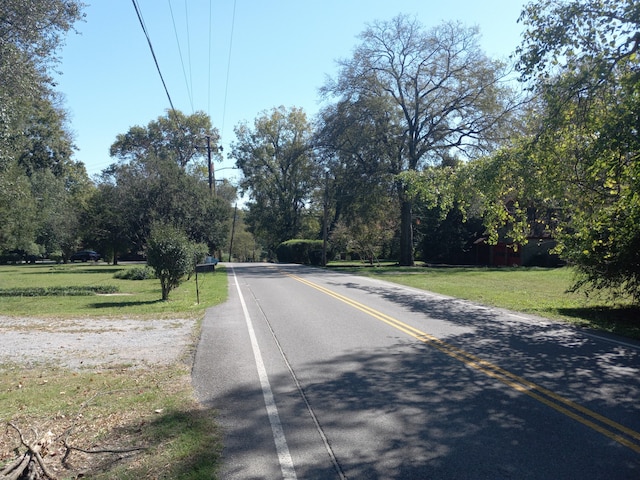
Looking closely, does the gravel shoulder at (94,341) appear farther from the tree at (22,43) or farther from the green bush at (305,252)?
the green bush at (305,252)

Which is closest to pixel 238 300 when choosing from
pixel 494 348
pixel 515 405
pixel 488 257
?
pixel 494 348

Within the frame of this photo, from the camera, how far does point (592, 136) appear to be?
37.0ft

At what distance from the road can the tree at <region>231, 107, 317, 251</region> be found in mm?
53437

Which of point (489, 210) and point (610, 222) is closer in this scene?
point (610, 222)

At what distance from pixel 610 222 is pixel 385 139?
2646 centimetres

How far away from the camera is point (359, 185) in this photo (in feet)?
120

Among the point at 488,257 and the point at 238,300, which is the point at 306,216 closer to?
the point at 488,257

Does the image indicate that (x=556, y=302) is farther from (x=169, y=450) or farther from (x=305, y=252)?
(x=305, y=252)

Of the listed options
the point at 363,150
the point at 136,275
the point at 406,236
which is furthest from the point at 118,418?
the point at 406,236

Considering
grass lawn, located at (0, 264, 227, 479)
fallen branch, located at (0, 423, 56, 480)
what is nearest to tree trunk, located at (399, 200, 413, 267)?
grass lawn, located at (0, 264, 227, 479)

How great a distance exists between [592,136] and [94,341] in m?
11.6

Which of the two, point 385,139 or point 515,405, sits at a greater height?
point 385,139

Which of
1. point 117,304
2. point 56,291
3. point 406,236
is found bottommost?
point 117,304

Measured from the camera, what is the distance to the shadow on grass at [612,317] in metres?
10.7
